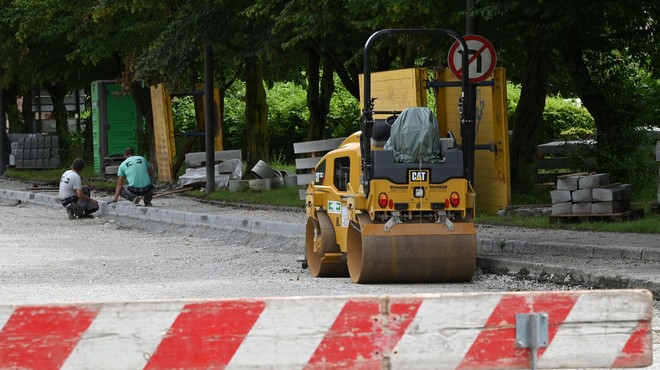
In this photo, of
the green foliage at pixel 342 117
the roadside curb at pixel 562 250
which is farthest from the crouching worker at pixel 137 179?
the green foliage at pixel 342 117

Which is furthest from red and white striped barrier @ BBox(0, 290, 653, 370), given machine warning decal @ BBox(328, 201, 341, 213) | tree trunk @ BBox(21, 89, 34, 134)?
tree trunk @ BBox(21, 89, 34, 134)

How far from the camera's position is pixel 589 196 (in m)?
17.7

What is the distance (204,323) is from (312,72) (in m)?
26.8

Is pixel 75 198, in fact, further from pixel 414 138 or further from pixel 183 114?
pixel 183 114

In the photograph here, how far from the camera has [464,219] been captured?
13.0 metres

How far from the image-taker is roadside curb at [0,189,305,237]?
63.4 feet

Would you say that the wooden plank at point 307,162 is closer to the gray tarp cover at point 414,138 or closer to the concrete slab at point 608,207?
the concrete slab at point 608,207

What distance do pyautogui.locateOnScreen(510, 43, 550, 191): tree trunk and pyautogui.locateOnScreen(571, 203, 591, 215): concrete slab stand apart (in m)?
5.52

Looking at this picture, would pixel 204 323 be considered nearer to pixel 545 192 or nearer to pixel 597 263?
pixel 597 263

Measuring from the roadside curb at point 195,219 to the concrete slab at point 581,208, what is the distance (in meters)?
3.80

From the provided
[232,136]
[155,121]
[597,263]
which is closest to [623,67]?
[597,263]

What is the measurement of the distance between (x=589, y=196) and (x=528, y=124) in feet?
20.0

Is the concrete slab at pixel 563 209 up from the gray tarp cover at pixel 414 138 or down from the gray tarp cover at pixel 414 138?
down

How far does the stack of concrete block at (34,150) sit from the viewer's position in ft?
145
